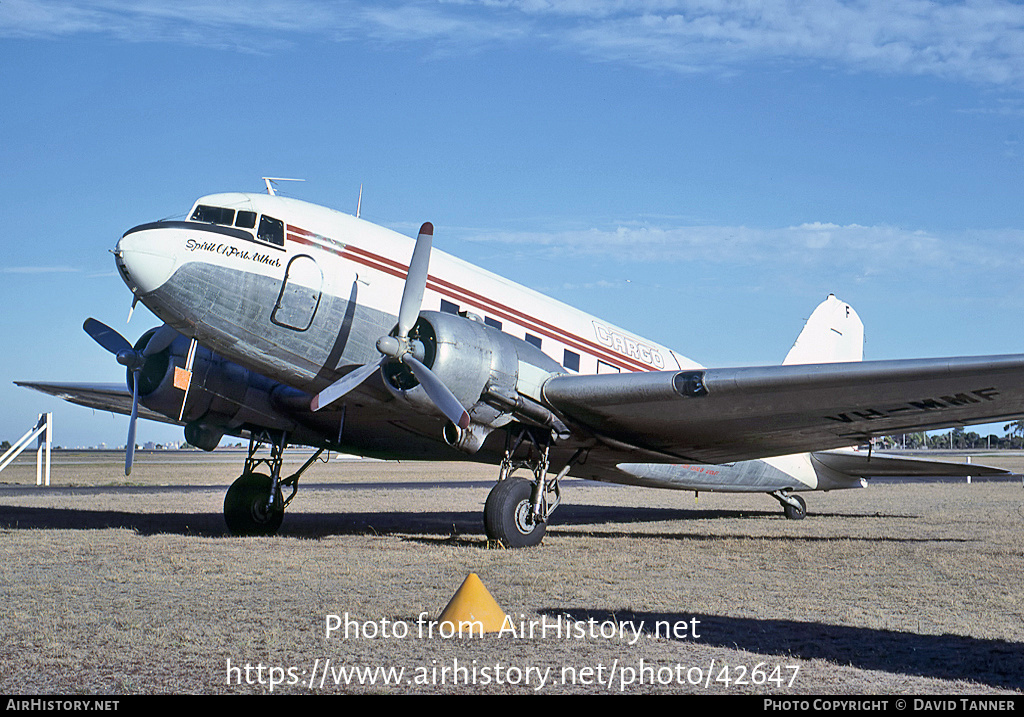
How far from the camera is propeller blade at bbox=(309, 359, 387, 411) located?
11234 mm

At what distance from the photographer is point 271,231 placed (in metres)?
11.4

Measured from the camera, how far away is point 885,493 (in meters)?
29.2

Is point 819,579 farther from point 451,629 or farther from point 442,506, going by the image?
point 442,506

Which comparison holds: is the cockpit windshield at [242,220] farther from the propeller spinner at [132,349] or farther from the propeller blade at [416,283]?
the propeller spinner at [132,349]

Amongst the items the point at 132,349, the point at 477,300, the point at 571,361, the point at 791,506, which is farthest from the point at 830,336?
the point at 132,349

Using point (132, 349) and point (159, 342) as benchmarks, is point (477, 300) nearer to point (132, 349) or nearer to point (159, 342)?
point (159, 342)

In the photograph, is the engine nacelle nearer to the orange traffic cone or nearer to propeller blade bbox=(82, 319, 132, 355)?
propeller blade bbox=(82, 319, 132, 355)

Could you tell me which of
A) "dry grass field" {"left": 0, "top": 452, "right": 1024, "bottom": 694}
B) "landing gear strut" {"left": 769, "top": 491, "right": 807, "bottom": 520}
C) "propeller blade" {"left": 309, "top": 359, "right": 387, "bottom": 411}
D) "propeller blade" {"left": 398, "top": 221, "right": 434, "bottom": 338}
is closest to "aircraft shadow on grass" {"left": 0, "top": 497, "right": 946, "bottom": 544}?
"dry grass field" {"left": 0, "top": 452, "right": 1024, "bottom": 694}

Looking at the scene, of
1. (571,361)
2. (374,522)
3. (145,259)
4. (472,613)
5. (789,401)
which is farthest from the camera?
(374,522)

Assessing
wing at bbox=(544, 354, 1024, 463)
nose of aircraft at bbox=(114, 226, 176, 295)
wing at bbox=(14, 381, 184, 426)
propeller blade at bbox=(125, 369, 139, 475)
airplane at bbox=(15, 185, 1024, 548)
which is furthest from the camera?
wing at bbox=(14, 381, 184, 426)

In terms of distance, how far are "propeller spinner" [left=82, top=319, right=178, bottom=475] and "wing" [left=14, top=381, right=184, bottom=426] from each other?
284cm

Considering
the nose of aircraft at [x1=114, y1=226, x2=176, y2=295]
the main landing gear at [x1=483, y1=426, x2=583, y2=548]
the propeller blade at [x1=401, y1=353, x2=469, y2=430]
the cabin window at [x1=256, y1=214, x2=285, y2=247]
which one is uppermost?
the cabin window at [x1=256, y1=214, x2=285, y2=247]

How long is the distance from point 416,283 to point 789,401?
5203 millimetres

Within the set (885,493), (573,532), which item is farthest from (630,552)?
(885,493)
